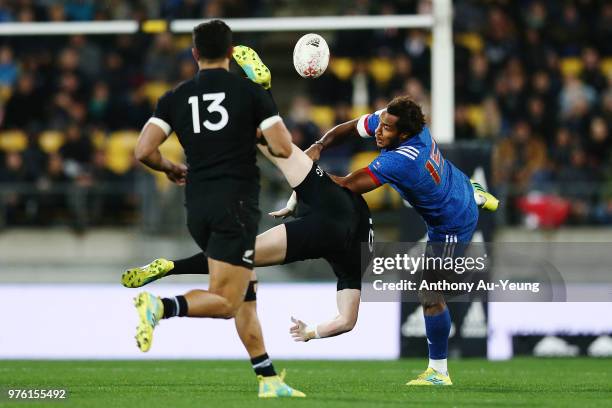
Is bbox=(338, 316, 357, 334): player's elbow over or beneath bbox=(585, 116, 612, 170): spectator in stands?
beneath

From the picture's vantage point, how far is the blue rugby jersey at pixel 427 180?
8.76 metres

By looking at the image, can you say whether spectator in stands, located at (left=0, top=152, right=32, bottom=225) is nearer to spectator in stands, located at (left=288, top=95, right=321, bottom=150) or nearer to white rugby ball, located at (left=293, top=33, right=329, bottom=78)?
spectator in stands, located at (left=288, top=95, right=321, bottom=150)

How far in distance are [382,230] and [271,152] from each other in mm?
7427

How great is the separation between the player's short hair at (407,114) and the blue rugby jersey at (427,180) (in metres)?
0.10

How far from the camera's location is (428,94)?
16891 mm

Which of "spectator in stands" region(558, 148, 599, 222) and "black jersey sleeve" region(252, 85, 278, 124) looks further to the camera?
"spectator in stands" region(558, 148, 599, 222)

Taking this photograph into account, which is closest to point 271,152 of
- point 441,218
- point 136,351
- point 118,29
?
point 441,218

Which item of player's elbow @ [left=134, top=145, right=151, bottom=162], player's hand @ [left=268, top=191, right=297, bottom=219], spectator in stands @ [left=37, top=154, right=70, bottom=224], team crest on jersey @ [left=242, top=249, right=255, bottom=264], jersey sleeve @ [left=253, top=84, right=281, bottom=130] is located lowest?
spectator in stands @ [left=37, top=154, right=70, bottom=224]

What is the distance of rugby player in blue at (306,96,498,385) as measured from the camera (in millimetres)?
8758

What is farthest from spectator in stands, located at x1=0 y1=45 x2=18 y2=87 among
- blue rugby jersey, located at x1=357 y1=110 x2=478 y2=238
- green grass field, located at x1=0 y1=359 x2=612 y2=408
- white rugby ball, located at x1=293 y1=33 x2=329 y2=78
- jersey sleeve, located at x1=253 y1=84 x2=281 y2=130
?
jersey sleeve, located at x1=253 y1=84 x2=281 y2=130

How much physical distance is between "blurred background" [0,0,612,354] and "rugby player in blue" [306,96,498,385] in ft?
11.0

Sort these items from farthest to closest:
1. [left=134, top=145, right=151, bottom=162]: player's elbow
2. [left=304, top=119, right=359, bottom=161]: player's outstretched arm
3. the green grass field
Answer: [left=304, top=119, right=359, bottom=161]: player's outstretched arm
the green grass field
[left=134, top=145, right=151, bottom=162]: player's elbow

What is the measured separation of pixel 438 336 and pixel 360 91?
8380 mm

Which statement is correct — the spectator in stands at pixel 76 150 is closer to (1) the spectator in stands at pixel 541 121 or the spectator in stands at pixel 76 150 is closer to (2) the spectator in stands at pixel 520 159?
(2) the spectator in stands at pixel 520 159
